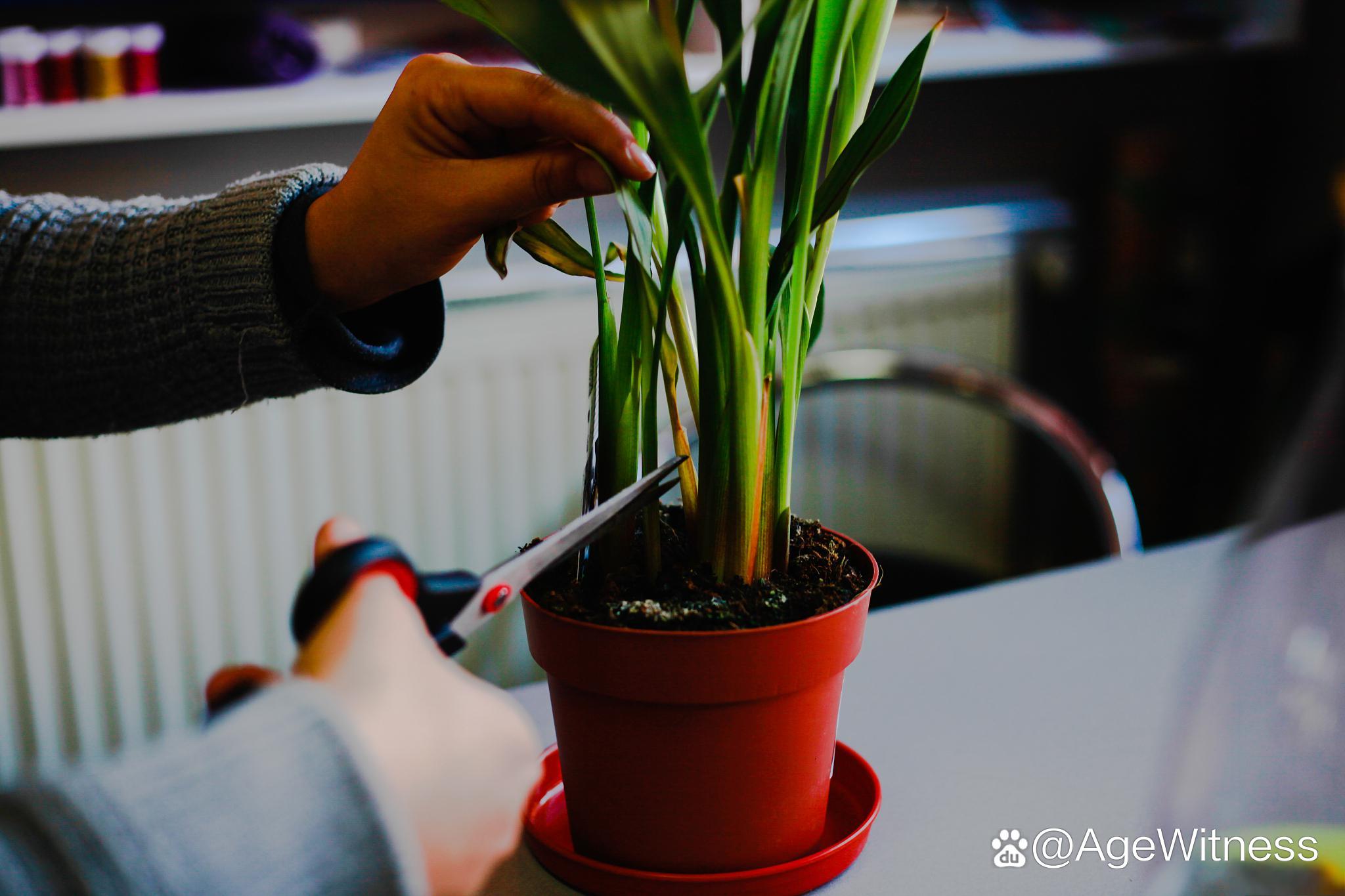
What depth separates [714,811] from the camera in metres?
0.49

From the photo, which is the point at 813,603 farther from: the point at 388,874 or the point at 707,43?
the point at 707,43

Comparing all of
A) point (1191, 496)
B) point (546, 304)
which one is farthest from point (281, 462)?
point (1191, 496)

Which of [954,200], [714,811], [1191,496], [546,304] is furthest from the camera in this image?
[1191,496]

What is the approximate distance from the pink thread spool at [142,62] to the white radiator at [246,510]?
1.41ft

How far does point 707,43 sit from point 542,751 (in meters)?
1.38

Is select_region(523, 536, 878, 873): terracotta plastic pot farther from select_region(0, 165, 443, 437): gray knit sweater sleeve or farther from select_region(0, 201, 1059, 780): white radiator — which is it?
select_region(0, 201, 1059, 780): white radiator

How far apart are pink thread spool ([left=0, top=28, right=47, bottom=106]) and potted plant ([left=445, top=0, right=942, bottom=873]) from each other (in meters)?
1.14

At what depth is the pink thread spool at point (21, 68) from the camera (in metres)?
1.36

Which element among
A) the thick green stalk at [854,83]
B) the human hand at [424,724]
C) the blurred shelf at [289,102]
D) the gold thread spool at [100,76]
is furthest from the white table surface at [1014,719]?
the gold thread spool at [100,76]

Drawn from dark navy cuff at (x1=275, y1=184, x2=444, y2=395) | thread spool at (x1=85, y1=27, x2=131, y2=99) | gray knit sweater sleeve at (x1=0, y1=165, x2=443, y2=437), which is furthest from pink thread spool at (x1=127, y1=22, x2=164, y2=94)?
dark navy cuff at (x1=275, y1=184, x2=444, y2=395)

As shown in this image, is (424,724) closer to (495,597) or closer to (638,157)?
(495,597)

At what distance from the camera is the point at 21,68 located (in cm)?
136

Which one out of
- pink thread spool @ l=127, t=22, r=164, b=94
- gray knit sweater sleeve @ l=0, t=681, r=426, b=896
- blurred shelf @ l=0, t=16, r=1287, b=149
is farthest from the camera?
pink thread spool @ l=127, t=22, r=164, b=94

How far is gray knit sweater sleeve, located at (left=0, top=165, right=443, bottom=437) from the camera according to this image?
64 centimetres
